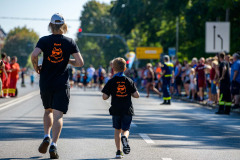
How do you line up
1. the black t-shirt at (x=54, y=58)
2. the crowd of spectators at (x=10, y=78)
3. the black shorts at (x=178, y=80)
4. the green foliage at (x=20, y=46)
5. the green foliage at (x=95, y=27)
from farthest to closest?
the green foliage at (x=20, y=46), the green foliage at (x=95, y=27), the black shorts at (x=178, y=80), the crowd of spectators at (x=10, y=78), the black t-shirt at (x=54, y=58)

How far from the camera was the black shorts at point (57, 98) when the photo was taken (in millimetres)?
7129

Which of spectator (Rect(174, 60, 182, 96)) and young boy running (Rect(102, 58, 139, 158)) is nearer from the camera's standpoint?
young boy running (Rect(102, 58, 139, 158))

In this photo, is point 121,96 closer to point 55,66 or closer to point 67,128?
point 55,66

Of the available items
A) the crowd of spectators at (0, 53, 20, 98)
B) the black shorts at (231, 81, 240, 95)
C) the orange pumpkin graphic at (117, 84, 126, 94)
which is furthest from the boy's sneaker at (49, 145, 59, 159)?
the crowd of spectators at (0, 53, 20, 98)

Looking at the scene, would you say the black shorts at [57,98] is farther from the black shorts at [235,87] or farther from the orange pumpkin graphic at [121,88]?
the black shorts at [235,87]

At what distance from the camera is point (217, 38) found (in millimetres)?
21484

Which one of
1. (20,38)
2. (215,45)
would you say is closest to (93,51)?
(20,38)

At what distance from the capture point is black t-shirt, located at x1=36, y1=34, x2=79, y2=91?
7.13 metres

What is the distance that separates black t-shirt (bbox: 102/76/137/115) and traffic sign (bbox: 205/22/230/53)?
47.1ft

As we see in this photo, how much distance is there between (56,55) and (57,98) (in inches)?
22.3

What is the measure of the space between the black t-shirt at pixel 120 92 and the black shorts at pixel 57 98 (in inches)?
23.3

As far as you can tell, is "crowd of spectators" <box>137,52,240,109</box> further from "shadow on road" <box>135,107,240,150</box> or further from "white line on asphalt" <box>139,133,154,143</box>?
"white line on asphalt" <box>139,133,154,143</box>

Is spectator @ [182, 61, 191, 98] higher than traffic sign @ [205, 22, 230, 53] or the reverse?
the reverse

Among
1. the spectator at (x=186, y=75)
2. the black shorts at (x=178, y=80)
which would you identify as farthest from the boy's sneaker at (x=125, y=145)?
the black shorts at (x=178, y=80)
